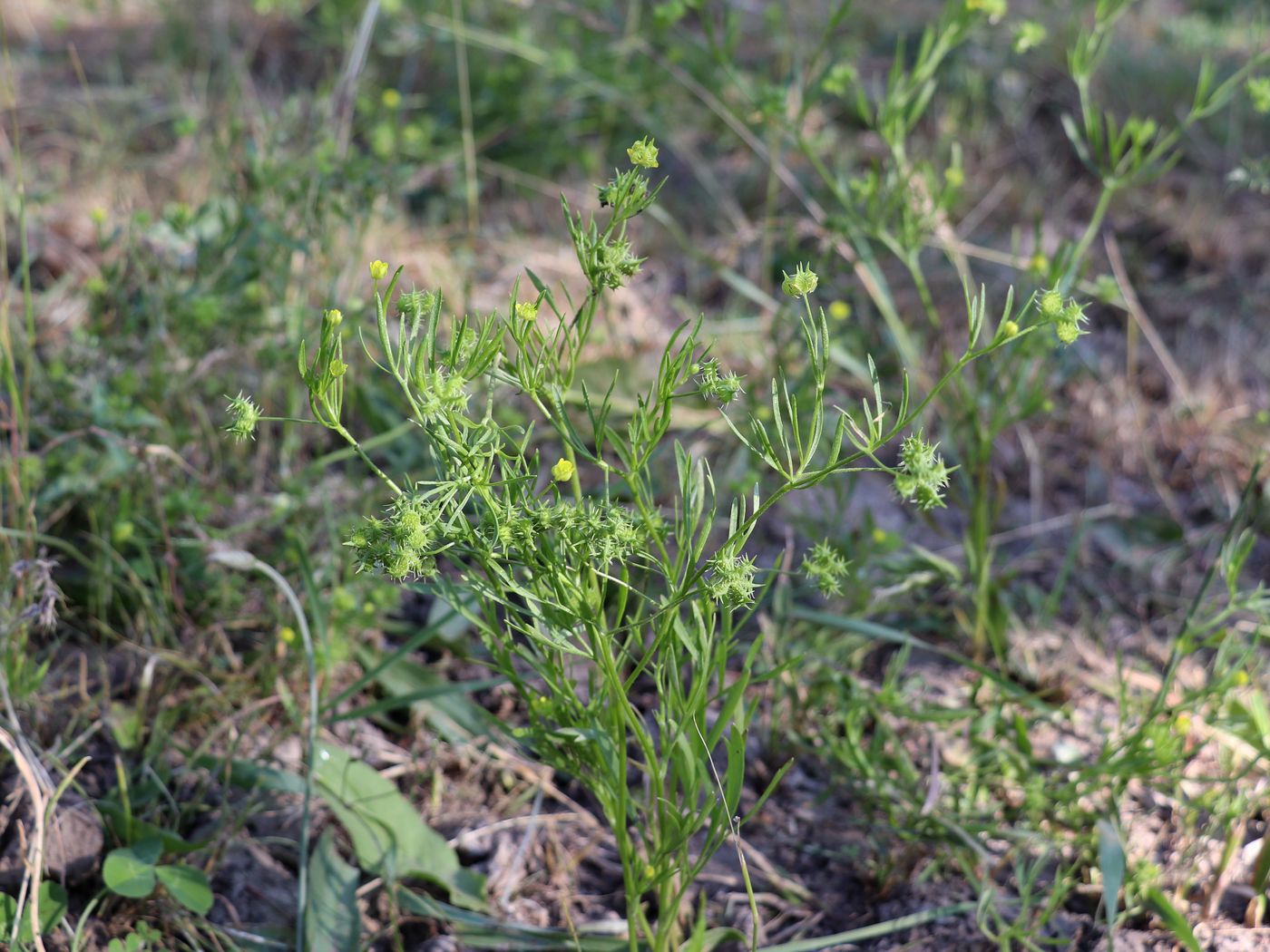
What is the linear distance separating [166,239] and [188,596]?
871 mm

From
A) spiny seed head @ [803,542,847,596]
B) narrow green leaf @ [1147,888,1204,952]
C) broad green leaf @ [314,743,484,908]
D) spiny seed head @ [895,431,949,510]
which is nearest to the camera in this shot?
spiny seed head @ [895,431,949,510]

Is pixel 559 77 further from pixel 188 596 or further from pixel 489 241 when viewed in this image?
pixel 188 596

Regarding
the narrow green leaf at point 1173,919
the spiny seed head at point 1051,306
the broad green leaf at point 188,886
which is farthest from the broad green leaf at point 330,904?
the spiny seed head at point 1051,306

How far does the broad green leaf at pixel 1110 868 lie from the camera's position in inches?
62.5

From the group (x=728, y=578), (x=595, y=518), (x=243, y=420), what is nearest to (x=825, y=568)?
(x=728, y=578)

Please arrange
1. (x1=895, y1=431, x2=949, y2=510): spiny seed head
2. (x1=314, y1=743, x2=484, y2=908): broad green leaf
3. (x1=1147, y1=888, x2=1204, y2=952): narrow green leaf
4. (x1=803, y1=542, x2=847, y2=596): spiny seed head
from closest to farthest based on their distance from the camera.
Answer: (x1=895, y1=431, x2=949, y2=510): spiny seed head
(x1=803, y1=542, x2=847, y2=596): spiny seed head
(x1=1147, y1=888, x2=1204, y2=952): narrow green leaf
(x1=314, y1=743, x2=484, y2=908): broad green leaf

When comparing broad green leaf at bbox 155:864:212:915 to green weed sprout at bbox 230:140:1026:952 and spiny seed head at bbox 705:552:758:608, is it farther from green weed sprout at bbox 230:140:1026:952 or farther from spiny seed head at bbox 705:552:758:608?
spiny seed head at bbox 705:552:758:608

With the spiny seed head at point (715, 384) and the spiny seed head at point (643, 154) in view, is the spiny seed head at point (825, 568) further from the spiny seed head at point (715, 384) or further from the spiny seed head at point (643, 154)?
the spiny seed head at point (643, 154)

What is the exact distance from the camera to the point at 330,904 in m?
1.68

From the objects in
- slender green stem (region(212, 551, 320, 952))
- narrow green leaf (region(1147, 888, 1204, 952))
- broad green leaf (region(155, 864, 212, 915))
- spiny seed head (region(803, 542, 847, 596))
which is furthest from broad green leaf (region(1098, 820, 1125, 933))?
broad green leaf (region(155, 864, 212, 915))

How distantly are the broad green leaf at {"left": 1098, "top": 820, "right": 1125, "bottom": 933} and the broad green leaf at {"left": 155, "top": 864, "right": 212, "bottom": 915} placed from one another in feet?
4.06

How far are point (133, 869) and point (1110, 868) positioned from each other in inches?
53.9

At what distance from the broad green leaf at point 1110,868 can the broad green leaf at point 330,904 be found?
41.6 inches

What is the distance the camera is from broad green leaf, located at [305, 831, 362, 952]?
1640 mm
